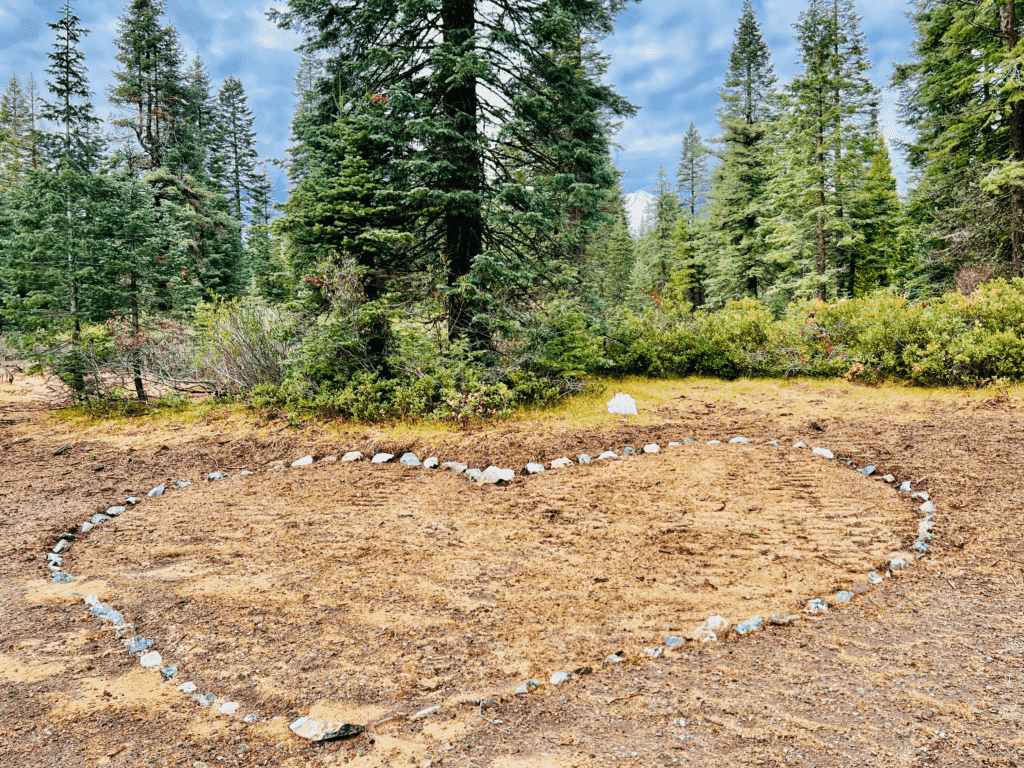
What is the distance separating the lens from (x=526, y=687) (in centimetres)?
240

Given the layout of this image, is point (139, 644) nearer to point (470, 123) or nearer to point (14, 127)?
point (470, 123)

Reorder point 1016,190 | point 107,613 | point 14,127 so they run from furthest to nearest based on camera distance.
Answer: point 14,127 < point 1016,190 < point 107,613

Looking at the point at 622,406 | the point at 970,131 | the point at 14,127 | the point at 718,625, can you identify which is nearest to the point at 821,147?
the point at 970,131

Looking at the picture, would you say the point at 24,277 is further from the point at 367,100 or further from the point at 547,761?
the point at 547,761

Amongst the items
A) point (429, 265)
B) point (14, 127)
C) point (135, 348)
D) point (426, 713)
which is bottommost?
point (426, 713)

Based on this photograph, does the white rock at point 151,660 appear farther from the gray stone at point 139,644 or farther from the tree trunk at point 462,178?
the tree trunk at point 462,178

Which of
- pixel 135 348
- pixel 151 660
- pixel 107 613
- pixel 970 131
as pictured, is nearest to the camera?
pixel 151 660

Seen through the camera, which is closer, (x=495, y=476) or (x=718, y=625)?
(x=718, y=625)

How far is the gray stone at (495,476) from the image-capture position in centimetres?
558

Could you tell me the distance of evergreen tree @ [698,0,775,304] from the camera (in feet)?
72.8

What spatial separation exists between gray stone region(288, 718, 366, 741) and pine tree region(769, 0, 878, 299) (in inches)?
772

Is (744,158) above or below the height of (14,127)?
below

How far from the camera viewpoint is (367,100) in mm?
7438

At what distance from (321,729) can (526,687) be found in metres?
0.95
